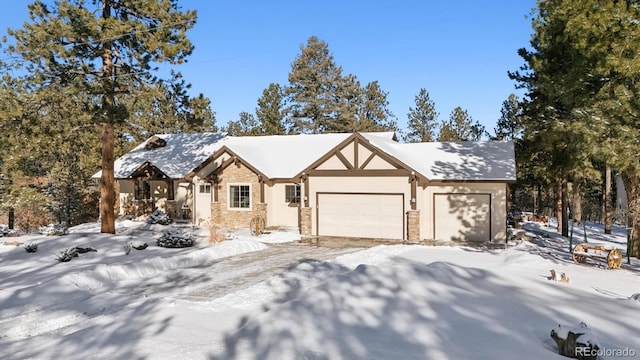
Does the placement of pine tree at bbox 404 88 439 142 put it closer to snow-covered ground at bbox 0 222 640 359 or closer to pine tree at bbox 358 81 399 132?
pine tree at bbox 358 81 399 132

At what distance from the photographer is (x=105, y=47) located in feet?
56.3

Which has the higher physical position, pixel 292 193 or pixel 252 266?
pixel 292 193

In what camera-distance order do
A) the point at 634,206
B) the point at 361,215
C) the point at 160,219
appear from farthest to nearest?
the point at 160,219 → the point at 361,215 → the point at 634,206

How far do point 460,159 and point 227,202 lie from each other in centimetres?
1253

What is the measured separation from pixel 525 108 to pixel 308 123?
29.8 metres

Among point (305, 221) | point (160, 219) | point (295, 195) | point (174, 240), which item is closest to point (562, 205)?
point (305, 221)

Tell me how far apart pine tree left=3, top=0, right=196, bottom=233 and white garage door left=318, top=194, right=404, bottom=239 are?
931cm

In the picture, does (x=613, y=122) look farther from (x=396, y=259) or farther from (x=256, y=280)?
(x=256, y=280)

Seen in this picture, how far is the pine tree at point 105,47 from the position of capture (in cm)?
1543

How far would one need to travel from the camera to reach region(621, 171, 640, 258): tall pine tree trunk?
52.0 feet

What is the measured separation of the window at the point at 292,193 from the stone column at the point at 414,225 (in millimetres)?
6834

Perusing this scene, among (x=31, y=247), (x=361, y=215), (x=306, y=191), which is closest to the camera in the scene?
(x=31, y=247)

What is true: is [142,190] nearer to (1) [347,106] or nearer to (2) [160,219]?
(2) [160,219]

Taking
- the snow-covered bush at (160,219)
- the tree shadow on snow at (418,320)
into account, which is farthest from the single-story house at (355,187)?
the tree shadow on snow at (418,320)
